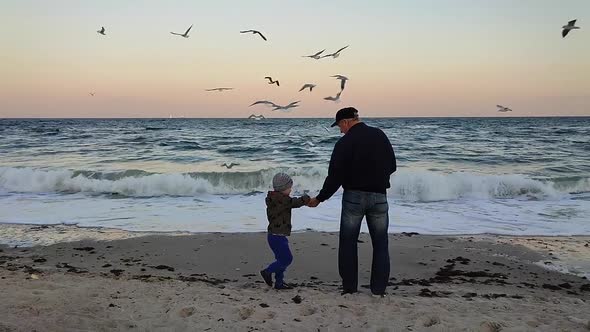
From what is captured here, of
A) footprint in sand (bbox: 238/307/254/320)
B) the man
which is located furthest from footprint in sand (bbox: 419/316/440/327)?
footprint in sand (bbox: 238/307/254/320)

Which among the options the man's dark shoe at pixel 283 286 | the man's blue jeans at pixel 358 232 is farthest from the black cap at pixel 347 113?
the man's dark shoe at pixel 283 286

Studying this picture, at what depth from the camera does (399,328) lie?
12.8 feet

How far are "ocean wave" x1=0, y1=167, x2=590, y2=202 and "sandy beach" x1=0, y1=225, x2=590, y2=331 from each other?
552 centimetres

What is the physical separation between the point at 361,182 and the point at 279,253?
1105 millimetres

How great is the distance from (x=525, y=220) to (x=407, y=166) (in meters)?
9.43

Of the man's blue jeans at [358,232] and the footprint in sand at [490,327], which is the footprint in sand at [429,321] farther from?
the man's blue jeans at [358,232]

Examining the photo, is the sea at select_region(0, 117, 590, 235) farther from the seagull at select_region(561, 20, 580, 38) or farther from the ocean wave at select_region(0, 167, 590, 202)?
the seagull at select_region(561, 20, 580, 38)

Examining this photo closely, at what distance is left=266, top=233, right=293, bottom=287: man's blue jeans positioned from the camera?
4.96 meters

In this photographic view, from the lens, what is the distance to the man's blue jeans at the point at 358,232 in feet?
15.1

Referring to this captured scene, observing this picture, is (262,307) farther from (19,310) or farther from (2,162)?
(2,162)

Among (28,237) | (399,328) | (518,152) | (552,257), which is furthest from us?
(518,152)

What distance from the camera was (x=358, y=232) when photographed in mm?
4762

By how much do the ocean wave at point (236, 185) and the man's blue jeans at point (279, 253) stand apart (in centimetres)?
813

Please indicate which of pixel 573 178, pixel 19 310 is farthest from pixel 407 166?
pixel 19 310
